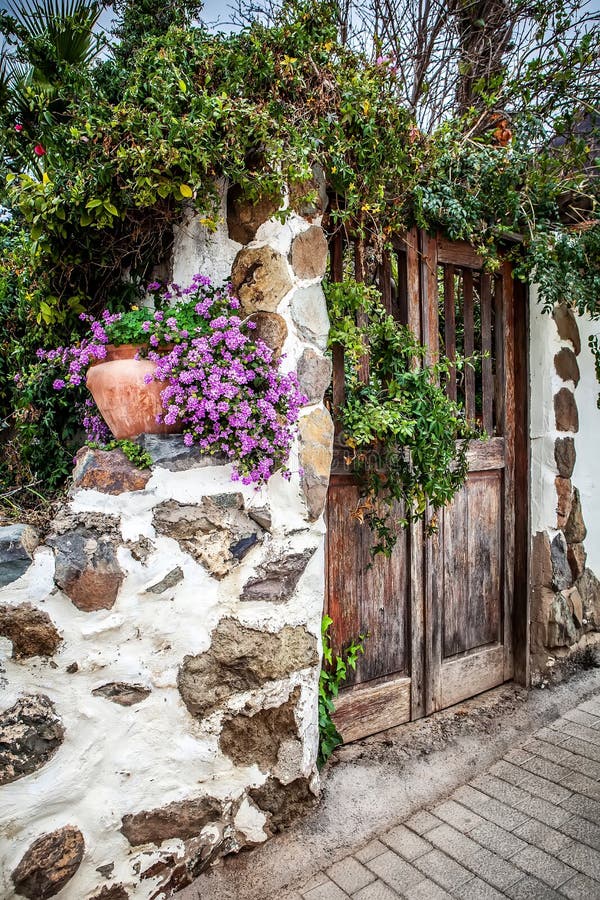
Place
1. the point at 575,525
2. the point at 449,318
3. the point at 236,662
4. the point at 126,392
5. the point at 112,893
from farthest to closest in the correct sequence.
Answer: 1. the point at 575,525
2. the point at 449,318
3. the point at 236,662
4. the point at 126,392
5. the point at 112,893

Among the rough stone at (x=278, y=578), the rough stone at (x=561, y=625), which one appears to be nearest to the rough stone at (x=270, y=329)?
the rough stone at (x=278, y=578)

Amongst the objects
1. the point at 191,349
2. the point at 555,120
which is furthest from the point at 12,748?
the point at 555,120

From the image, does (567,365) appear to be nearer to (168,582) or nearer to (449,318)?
(449,318)

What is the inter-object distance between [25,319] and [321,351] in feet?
4.25

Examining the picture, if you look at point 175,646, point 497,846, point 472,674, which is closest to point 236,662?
point 175,646

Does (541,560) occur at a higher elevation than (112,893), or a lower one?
higher

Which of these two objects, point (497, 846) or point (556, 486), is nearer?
point (497, 846)

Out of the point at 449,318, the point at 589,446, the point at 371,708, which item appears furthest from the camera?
the point at 589,446

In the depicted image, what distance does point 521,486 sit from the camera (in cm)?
303

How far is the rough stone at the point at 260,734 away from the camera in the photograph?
1710 millimetres

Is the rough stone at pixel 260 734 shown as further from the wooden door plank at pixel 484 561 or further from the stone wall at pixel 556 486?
the stone wall at pixel 556 486

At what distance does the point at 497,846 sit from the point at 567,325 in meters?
2.57

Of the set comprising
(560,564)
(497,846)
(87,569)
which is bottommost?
(497,846)

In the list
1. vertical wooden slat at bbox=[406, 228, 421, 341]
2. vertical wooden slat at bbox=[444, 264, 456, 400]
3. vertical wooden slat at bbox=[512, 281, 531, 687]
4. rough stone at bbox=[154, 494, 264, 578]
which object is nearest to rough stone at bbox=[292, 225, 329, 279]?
vertical wooden slat at bbox=[406, 228, 421, 341]
